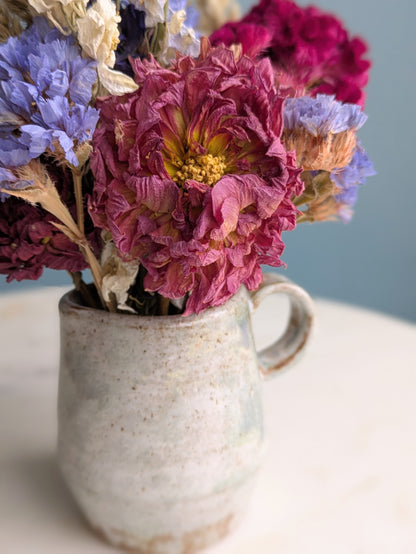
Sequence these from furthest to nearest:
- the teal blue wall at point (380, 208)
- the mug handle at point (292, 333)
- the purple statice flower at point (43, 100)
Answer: the teal blue wall at point (380, 208), the mug handle at point (292, 333), the purple statice flower at point (43, 100)

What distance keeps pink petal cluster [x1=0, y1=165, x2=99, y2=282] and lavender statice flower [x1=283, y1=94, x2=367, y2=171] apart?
0.49ft

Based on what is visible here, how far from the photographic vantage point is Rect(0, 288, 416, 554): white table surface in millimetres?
528

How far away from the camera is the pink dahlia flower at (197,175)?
14.2 inches

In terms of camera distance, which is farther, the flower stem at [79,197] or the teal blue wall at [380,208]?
the teal blue wall at [380,208]

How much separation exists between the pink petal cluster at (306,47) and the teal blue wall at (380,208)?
1577 millimetres

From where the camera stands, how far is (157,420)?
46 cm

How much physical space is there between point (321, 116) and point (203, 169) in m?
0.09

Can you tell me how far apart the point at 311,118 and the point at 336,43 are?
14 cm

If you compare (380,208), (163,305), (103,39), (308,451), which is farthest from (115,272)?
(380,208)

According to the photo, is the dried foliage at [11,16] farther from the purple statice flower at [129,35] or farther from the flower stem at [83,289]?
the flower stem at [83,289]

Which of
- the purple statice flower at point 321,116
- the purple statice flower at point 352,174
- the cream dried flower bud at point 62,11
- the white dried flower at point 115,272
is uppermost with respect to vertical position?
the cream dried flower bud at point 62,11

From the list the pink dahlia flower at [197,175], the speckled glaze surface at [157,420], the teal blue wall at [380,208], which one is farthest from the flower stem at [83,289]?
the teal blue wall at [380,208]

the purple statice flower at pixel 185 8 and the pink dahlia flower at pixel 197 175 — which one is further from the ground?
the purple statice flower at pixel 185 8

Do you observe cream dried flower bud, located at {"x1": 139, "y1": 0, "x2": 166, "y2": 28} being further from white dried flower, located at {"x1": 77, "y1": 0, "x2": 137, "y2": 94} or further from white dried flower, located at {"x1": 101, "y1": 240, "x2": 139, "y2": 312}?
white dried flower, located at {"x1": 101, "y1": 240, "x2": 139, "y2": 312}
